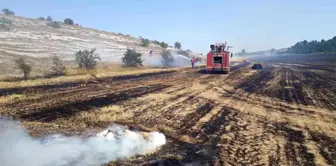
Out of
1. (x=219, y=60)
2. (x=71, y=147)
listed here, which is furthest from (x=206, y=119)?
(x=219, y=60)

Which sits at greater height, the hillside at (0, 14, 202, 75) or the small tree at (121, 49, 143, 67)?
the hillside at (0, 14, 202, 75)

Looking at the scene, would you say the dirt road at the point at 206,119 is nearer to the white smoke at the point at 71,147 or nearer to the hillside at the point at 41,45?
the white smoke at the point at 71,147

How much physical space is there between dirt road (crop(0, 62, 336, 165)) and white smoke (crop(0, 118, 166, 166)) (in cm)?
39

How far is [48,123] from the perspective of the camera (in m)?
8.03

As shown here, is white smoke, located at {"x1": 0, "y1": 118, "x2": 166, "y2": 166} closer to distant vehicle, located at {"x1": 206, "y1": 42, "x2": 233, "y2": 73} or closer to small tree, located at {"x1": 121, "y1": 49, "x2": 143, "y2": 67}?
distant vehicle, located at {"x1": 206, "y1": 42, "x2": 233, "y2": 73}

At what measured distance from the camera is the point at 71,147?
604 cm

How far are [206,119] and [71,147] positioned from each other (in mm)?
4254

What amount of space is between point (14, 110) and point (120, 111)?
10.9 ft

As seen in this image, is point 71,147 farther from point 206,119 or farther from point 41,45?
point 41,45

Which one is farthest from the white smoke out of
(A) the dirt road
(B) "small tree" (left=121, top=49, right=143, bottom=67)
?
(B) "small tree" (left=121, top=49, right=143, bottom=67)

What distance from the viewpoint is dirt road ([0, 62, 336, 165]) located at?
6094 millimetres

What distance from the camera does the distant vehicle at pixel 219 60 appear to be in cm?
2577

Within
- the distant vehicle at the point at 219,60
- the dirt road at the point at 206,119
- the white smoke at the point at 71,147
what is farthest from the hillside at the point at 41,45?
the white smoke at the point at 71,147

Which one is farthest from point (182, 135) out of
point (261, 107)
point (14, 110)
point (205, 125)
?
point (14, 110)
